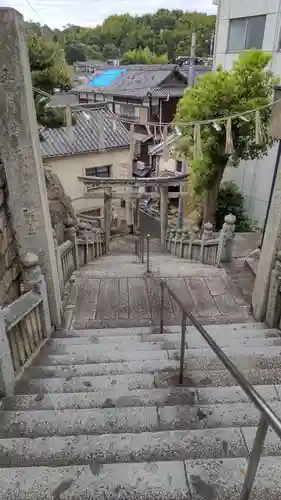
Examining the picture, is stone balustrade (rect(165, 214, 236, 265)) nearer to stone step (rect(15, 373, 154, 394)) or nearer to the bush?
the bush

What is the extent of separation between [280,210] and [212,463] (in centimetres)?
364

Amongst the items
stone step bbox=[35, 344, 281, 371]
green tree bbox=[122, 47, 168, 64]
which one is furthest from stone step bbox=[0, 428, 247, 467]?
green tree bbox=[122, 47, 168, 64]

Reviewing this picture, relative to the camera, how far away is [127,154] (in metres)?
17.8

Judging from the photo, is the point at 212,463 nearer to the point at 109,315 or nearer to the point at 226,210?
the point at 109,315

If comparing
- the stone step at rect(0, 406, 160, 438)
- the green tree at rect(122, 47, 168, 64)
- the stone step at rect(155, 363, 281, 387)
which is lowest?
the stone step at rect(155, 363, 281, 387)

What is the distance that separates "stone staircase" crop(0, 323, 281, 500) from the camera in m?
2.13

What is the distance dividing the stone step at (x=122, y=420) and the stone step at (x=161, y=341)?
1538 mm

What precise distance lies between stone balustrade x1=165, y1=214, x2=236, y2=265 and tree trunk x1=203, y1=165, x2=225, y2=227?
247 cm

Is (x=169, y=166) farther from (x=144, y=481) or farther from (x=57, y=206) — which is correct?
(x=144, y=481)

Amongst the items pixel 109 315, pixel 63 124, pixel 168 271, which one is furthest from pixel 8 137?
pixel 63 124

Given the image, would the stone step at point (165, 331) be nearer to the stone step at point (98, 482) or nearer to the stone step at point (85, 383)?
the stone step at point (85, 383)

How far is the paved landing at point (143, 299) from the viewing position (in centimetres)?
591

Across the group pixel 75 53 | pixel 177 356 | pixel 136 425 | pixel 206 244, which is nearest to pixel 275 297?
pixel 177 356

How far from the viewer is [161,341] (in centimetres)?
469
